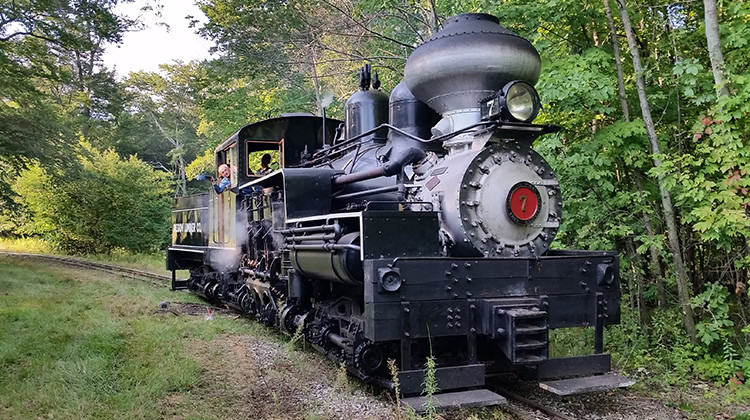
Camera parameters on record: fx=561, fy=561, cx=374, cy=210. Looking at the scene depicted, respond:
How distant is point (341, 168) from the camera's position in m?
7.07

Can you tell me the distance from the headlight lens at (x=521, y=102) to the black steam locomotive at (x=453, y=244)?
0.01 m

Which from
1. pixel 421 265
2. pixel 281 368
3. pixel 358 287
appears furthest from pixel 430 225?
pixel 281 368

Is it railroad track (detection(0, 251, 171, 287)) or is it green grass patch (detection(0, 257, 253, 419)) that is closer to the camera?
green grass patch (detection(0, 257, 253, 419))

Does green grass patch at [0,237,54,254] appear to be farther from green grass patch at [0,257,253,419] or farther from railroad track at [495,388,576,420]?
railroad track at [495,388,576,420]

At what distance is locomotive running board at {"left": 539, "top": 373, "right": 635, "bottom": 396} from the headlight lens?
2271 mm

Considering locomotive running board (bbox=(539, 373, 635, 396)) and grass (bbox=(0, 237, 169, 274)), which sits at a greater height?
grass (bbox=(0, 237, 169, 274))

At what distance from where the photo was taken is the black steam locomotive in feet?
14.8

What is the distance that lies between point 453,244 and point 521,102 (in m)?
1.40

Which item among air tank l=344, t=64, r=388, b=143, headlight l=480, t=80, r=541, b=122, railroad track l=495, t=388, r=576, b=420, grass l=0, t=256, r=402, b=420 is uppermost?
air tank l=344, t=64, r=388, b=143

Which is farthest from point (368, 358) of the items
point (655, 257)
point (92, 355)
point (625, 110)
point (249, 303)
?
point (625, 110)

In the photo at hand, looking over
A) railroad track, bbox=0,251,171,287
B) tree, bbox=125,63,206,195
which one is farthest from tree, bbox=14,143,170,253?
tree, bbox=125,63,206,195

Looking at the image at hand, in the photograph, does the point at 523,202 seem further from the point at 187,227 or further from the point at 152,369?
the point at 187,227

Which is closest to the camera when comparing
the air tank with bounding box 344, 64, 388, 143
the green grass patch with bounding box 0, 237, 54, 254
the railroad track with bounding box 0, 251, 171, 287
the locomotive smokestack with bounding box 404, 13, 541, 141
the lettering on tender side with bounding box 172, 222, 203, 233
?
the locomotive smokestack with bounding box 404, 13, 541, 141

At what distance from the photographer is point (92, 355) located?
5770 mm
